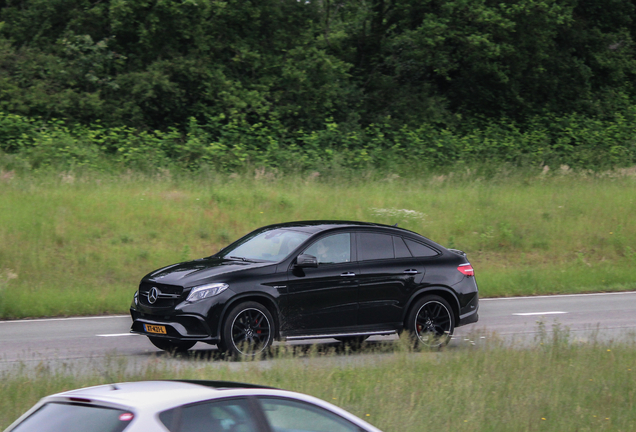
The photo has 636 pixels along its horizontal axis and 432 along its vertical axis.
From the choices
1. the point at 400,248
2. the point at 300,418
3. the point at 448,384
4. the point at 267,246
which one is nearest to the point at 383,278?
the point at 400,248

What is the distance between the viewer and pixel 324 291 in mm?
10312

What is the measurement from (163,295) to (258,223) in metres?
10.5

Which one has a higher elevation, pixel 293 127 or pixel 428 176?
pixel 293 127

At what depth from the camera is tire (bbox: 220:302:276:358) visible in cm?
960

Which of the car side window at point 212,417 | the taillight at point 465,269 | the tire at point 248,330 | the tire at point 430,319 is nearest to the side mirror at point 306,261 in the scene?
the tire at point 248,330

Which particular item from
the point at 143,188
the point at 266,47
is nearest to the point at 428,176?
the point at 266,47

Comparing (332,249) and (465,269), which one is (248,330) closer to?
(332,249)

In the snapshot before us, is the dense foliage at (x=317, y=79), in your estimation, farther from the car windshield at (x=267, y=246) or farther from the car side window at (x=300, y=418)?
the car side window at (x=300, y=418)

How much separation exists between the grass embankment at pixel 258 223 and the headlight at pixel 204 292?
5351 millimetres

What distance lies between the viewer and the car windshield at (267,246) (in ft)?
34.3

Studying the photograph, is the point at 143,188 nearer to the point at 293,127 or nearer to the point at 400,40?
the point at 293,127

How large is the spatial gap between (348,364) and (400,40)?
84.3 ft

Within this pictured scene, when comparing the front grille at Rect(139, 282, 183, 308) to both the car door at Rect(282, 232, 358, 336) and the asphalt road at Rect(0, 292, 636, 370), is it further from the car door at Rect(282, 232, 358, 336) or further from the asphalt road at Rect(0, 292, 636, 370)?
the car door at Rect(282, 232, 358, 336)

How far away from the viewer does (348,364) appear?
8.76 metres
